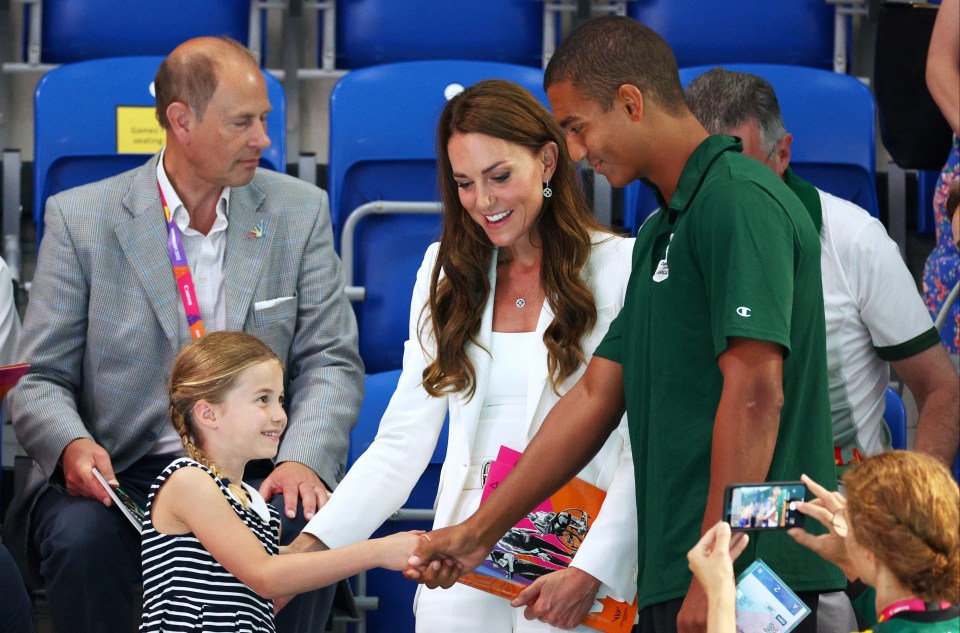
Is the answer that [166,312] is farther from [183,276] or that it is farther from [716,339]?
[716,339]

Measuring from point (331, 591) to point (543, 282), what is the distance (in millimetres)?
905

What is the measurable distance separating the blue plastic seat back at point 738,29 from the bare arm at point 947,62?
114cm

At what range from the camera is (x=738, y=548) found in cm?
209

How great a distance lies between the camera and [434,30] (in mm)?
4953

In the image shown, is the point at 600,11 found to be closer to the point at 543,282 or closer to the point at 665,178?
the point at 543,282

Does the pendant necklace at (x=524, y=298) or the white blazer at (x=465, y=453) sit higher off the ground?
the pendant necklace at (x=524, y=298)

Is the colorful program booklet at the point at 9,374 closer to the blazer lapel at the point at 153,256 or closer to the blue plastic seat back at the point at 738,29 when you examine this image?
the blazer lapel at the point at 153,256

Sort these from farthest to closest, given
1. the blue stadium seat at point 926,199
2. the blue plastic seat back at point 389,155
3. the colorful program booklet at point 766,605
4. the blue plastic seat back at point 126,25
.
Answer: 1. the blue plastic seat back at point 126,25
2. the blue stadium seat at point 926,199
3. the blue plastic seat back at point 389,155
4. the colorful program booklet at point 766,605

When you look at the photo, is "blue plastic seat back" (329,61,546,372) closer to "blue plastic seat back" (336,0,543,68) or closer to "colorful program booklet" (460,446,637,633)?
"blue plastic seat back" (336,0,543,68)

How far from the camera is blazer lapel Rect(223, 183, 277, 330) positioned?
364 cm

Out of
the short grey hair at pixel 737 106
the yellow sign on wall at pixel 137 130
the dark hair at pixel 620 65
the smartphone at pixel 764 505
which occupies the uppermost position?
the dark hair at pixel 620 65

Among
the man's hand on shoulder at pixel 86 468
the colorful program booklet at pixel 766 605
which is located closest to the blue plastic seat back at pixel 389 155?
the man's hand on shoulder at pixel 86 468

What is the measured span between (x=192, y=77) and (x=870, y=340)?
1.91 metres

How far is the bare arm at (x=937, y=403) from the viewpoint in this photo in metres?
3.37
